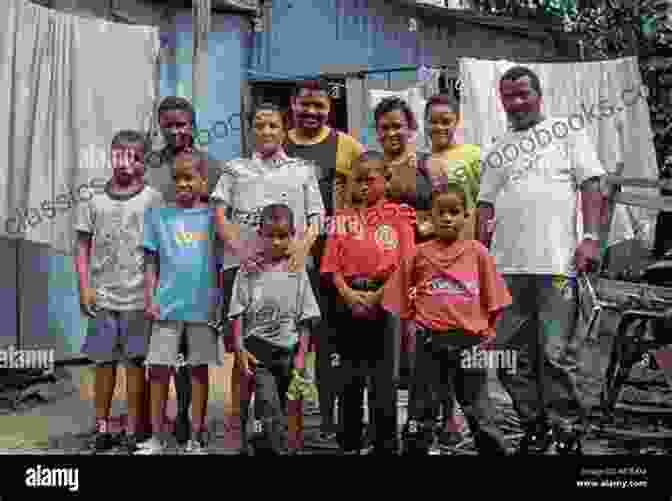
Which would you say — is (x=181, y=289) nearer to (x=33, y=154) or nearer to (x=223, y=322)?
(x=223, y=322)

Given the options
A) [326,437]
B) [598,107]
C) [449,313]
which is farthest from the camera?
[598,107]

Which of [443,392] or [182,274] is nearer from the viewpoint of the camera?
[443,392]

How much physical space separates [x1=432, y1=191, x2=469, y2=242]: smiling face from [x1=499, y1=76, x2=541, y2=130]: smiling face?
0.42 m

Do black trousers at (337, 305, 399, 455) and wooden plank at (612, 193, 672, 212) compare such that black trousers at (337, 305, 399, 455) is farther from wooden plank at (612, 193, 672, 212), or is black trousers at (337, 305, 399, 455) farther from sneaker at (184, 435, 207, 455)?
wooden plank at (612, 193, 672, 212)

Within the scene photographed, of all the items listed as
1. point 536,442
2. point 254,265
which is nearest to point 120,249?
point 254,265

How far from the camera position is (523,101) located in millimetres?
3049

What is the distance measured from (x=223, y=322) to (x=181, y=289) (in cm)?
20

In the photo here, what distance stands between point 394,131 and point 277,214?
546 mm

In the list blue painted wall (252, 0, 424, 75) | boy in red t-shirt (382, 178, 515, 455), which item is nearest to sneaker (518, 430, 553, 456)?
boy in red t-shirt (382, 178, 515, 455)

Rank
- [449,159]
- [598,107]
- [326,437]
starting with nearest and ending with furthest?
[449,159] < [326,437] < [598,107]

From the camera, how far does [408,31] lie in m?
5.04

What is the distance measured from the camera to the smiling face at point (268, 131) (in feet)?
10.2

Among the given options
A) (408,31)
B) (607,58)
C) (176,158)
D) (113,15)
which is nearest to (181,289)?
(176,158)

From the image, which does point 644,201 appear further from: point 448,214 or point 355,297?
point 355,297
